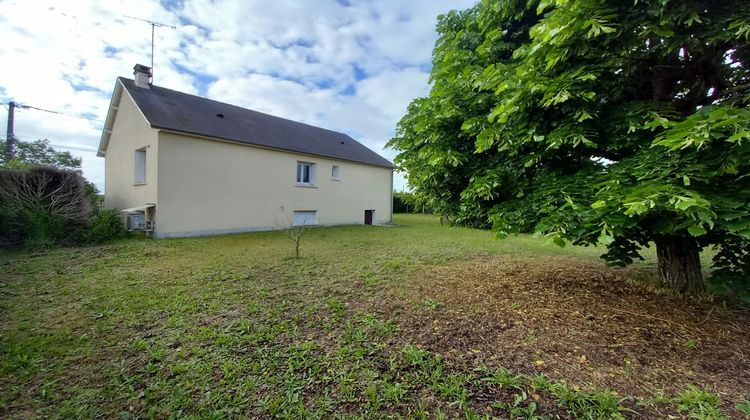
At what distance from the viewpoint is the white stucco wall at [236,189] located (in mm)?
9680

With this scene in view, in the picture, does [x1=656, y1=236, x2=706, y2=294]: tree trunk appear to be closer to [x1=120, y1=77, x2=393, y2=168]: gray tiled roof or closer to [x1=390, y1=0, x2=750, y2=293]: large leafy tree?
[x1=390, y1=0, x2=750, y2=293]: large leafy tree

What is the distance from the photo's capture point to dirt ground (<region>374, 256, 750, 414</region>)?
7.45 ft

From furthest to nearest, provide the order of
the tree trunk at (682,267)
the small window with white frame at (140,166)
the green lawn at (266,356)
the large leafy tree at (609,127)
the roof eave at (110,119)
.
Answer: the roof eave at (110,119), the small window with white frame at (140,166), the tree trunk at (682,267), the large leafy tree at (609,127), the green lawn at (266,356)

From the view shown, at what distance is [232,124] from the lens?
484 inches

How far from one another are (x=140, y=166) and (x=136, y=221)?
2.48m

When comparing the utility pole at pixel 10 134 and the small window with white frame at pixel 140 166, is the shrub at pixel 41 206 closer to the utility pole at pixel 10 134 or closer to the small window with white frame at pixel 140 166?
the small window with white frame at pixel 140 166

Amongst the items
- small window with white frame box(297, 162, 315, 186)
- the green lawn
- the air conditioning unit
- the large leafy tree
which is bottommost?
the green lawn

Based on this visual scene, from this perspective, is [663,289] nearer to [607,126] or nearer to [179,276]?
[607,126]

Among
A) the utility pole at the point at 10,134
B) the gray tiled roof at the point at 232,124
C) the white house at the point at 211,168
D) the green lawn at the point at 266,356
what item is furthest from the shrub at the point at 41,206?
the utility pole at the point at 10,134

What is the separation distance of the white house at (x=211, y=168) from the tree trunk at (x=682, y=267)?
12.1m

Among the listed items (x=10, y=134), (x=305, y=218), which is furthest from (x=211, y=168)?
(x=10, y=134)

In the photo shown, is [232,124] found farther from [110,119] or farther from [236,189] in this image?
[110,119]

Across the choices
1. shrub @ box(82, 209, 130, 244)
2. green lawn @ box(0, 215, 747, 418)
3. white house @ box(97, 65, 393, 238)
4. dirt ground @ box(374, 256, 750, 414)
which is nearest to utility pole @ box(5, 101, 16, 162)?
white house @ box(97, 65, 393, 238)

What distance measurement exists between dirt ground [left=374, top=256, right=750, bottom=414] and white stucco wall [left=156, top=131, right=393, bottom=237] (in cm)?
924
